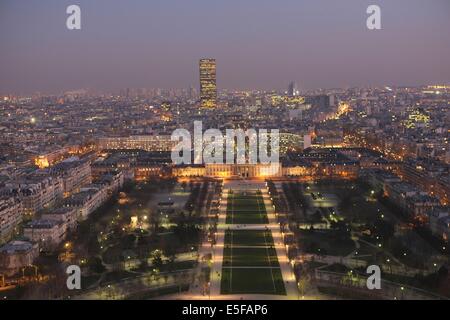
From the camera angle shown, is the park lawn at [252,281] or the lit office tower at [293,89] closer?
the park lawn at [252,281]

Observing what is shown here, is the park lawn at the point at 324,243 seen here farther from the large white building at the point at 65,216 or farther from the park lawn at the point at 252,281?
the large white building at the point at 65,216

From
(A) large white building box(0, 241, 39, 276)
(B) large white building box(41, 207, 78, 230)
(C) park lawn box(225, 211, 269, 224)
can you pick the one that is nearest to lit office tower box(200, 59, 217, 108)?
(C) park lawn box(225, 211, 269, 224)

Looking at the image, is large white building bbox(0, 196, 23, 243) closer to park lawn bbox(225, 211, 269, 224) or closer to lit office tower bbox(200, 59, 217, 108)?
park lawn bbox(225, 211, 269, 224)

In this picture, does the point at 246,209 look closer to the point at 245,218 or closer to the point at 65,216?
the point at 245,218

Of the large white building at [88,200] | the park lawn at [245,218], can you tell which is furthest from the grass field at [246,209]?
the large white building at [88,200]

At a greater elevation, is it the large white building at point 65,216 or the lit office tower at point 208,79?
the lit office tower at point 208,79

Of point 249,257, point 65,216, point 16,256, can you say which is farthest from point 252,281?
point 65,216

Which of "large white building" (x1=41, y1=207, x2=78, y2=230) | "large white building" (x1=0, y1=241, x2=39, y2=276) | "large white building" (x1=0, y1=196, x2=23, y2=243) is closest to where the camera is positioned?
"large white building" (x1=0, y1=241, x2=39, y2=276)
